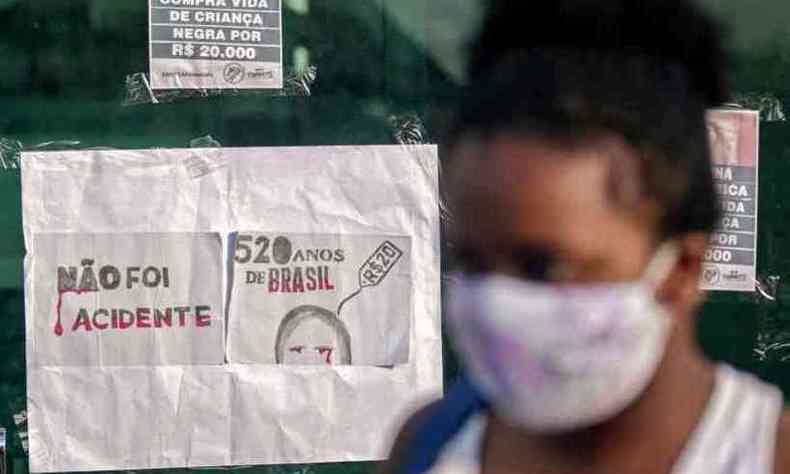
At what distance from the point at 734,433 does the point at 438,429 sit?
0.41 m

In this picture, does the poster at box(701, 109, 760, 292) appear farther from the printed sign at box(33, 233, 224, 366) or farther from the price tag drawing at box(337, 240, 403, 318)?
the printed sign at box(33, 233, 224, 366)

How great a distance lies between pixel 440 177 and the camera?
383 cm

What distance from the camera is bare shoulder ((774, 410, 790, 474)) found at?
155 centimetres

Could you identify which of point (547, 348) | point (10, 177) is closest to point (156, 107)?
point (10, 177)

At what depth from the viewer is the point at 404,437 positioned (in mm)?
1841

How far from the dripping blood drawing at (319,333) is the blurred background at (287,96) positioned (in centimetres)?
32

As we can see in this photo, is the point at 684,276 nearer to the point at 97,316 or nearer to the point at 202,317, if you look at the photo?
the point at 202,317

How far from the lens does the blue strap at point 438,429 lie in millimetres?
1754

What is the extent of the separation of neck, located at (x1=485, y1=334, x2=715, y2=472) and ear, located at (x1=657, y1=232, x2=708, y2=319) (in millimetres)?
43

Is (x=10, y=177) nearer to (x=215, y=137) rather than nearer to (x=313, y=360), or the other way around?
(x=215, y=137)

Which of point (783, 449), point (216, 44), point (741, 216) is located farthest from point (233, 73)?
point (783, 449)

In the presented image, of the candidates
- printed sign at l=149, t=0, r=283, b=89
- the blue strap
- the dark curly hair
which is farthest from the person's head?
printed sign at l=149, t=0, r=283, b=89

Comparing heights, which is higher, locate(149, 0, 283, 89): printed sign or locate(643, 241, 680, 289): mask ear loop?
locate(149, 0, 283, 89): printed sign

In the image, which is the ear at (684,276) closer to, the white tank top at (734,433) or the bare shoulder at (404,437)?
the white tank top at (734,433)
